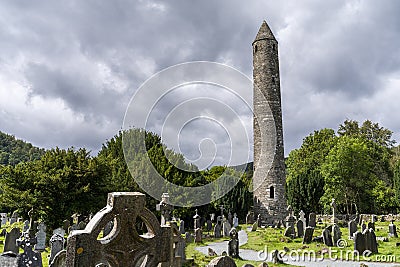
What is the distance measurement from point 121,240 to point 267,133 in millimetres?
21279

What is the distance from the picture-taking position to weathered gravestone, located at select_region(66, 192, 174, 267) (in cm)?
366

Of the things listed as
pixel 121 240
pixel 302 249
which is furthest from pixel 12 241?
pixel 302 249

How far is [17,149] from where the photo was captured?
10469cm

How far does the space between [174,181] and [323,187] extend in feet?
53.7

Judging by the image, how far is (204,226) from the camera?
25.2 metres

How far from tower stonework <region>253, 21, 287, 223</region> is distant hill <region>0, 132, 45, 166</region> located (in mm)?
85745

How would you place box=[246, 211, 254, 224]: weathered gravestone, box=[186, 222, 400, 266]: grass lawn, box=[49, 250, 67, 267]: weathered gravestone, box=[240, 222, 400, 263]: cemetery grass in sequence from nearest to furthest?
box=[49, 250, 67, 267]: weathered gravestone → box=[186, 222, 400, 266]: grass lawn → box=[240, 222, 400, 263]: cemetery grass → box=[246, 211, 254, 224]: weathered gravestone

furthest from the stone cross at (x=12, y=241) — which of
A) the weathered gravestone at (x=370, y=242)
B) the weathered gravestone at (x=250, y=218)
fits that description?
the weathered gravestone at (x=250, y=218)

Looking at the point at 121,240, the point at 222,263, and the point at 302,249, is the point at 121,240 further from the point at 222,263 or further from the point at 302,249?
the point at 302,249

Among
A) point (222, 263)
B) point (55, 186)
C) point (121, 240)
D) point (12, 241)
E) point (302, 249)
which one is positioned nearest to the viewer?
point (121, 240)

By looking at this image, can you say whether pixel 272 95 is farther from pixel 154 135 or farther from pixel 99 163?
pixel 99 163

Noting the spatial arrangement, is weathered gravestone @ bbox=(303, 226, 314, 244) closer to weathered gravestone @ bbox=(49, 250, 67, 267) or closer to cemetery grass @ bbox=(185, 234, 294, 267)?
cemetery grass @ bbox=(185, 234, 294, 267)

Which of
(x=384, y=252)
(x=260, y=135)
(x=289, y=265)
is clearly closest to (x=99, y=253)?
(x=289, y=265)

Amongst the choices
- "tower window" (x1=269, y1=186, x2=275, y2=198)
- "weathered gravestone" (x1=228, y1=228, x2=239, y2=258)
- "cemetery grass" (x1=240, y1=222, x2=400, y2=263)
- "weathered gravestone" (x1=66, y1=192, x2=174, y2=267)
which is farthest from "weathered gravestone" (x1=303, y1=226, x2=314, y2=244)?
"weathered gravestone" (x1=66, y1=192, x2=174, y2=267)
